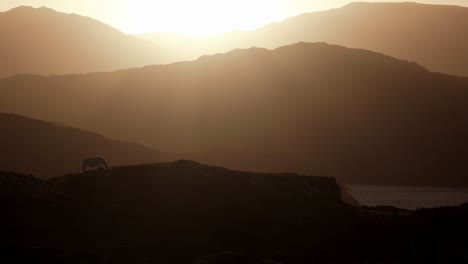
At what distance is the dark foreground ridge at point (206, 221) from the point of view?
28.2 metres

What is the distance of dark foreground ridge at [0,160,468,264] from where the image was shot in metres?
28.2

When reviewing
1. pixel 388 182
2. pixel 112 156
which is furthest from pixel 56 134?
pixel 388 182

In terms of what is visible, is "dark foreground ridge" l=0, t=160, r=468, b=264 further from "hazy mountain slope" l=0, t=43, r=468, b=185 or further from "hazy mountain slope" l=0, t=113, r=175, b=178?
"hazy mountain slope" l=0, t=43, r=468, b=185

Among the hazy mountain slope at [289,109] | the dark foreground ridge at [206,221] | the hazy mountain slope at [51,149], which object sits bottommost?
A: the dark foreground ridge at [206,221]

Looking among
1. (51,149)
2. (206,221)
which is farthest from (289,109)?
(206,221)

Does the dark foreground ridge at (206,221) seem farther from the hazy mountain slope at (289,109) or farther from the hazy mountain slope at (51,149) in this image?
the hazy mountain slope at (289,109)

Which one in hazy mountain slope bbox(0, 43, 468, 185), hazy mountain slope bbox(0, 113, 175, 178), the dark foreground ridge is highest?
hazy mountain slope bbox(0, 43, 468, 185)

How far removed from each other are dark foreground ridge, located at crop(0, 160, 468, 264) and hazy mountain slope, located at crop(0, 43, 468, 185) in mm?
82052

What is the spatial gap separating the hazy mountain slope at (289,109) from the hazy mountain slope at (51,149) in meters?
21.7

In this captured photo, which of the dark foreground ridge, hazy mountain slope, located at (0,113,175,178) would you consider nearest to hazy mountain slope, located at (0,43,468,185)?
hazy mountain slope, located at (0,113,175,178)

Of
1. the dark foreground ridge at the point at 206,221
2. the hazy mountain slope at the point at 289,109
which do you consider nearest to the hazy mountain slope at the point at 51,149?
the hazy mountain slope at the point at 289,109

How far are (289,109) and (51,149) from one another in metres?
61.1

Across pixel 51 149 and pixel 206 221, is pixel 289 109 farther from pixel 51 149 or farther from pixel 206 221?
pixel 206 221

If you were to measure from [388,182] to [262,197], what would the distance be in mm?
95376
